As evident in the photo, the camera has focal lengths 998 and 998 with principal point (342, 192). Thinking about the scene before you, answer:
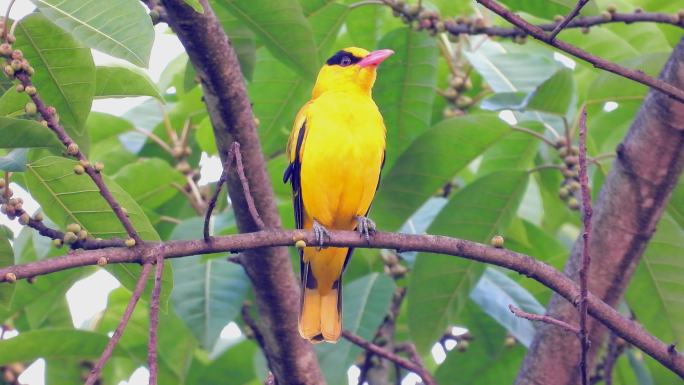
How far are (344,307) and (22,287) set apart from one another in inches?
55.8

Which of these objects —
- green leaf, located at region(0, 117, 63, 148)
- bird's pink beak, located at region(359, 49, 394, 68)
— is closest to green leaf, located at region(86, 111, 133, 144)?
bird's pink beak, located at region(359, 49, 394, 68)

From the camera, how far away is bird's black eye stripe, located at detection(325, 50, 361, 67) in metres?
4.96

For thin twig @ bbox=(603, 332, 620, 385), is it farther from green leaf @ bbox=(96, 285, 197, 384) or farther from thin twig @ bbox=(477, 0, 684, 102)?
green leaf @ bbox=(96, 285, 197, 384)

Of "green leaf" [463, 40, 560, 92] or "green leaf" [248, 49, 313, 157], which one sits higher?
"green leaf" [463, 40, 560, 92]

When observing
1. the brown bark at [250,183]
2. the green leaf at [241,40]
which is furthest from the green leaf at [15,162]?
the green leaf at [241,40]

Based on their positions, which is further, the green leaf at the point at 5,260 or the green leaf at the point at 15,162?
the green leaf at the point at 5,260

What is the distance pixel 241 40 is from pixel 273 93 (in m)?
0.44

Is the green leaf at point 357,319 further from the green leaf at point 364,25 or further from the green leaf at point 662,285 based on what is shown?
the green leaf at point 364,25

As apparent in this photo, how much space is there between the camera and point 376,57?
15.1ft

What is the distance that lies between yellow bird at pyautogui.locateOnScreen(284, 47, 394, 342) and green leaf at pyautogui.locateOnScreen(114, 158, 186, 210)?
601mm

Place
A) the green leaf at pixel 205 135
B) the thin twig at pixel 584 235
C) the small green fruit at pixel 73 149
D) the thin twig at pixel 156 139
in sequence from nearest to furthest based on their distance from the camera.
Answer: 1. the thin twig at pixel 584 235
2. the small green fruit at pixel 73 149
3. the green leaf at pixel 205 135
4. the thin twig at pixel 156 139

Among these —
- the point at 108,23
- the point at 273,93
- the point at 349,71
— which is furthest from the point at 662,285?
the point at 108,23

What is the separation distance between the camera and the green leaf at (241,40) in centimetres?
419

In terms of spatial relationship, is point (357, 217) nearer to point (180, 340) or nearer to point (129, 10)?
point (180, 340)
